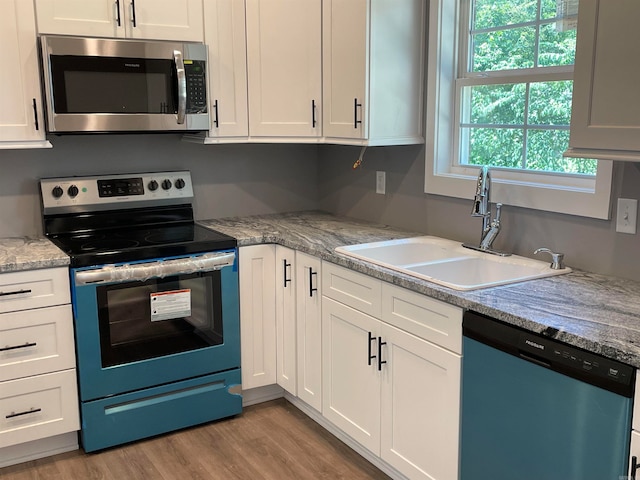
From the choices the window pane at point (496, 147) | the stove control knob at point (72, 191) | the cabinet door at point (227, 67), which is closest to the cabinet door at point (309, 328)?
the cabinet door at point (227, 67)

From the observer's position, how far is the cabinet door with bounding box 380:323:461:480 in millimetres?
2115

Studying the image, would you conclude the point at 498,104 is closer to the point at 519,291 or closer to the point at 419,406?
the point at 519,291

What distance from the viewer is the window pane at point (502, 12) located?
2576mm

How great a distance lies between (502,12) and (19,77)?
196 centimetres

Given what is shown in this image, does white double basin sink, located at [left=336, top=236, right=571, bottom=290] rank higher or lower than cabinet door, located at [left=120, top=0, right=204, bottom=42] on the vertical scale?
lower

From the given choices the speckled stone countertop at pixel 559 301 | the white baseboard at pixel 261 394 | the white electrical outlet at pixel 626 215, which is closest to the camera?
the speckled stone countertop at pixel 559 301

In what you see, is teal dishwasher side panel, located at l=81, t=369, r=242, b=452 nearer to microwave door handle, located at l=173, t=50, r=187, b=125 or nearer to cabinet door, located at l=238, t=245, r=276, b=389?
cabinet door, located at l=238, t=245, r=276, b=389

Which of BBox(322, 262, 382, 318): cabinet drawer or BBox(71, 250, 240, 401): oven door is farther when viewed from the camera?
BBox(71, 250, 240, 401): oven door

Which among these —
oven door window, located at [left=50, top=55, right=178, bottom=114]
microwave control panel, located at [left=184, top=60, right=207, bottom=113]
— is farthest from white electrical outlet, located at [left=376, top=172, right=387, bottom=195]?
oven door window, located at [left=50, top=55, right=178, bottom=114]

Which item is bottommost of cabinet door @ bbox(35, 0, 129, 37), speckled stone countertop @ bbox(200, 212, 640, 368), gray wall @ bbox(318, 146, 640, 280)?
speckled stone countertop @ bbox(200, 212, 640, 368)

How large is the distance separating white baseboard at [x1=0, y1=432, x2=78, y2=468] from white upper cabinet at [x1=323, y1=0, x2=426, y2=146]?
5.80 ft

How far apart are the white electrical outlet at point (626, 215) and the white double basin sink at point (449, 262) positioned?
0.77 ft

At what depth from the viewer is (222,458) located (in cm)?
275

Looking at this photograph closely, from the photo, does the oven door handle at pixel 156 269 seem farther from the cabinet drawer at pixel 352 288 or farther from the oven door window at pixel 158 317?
the cabinet drawer at pixel 352 288
